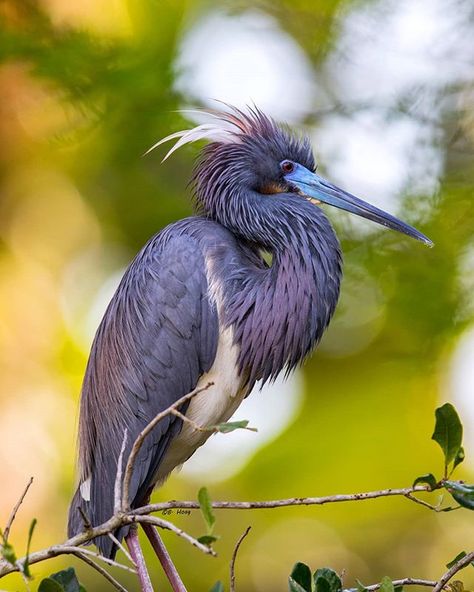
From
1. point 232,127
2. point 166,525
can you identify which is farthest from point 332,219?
point 166,525

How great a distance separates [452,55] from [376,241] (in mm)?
1018

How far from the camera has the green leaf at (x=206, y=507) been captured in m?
1.85

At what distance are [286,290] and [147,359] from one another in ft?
1.81

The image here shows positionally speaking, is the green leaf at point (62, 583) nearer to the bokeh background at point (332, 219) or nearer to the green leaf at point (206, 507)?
the green leaf at point (206, 507)

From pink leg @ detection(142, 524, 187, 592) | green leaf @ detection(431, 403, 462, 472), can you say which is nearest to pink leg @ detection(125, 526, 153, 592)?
pink leg @ detection(142, 524, 187, 592)

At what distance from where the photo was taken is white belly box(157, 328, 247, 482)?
11.5ft

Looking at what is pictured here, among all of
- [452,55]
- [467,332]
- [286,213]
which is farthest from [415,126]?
[286,213]

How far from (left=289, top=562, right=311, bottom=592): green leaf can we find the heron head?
1.73 metres

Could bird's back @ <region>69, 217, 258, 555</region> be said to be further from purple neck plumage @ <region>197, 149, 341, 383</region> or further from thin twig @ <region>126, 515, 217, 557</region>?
thin twig @ <region>126, 515, 217, 557</region>

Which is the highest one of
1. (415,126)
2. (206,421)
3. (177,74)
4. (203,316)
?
(177,74)

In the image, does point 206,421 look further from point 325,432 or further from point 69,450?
point 69,450

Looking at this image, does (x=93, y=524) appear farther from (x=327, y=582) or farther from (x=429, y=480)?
(x=429, y=480)

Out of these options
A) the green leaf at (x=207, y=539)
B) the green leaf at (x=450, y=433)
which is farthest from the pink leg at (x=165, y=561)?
the green leaf at (x=207, y=539)

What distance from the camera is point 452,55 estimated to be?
16.6ft
